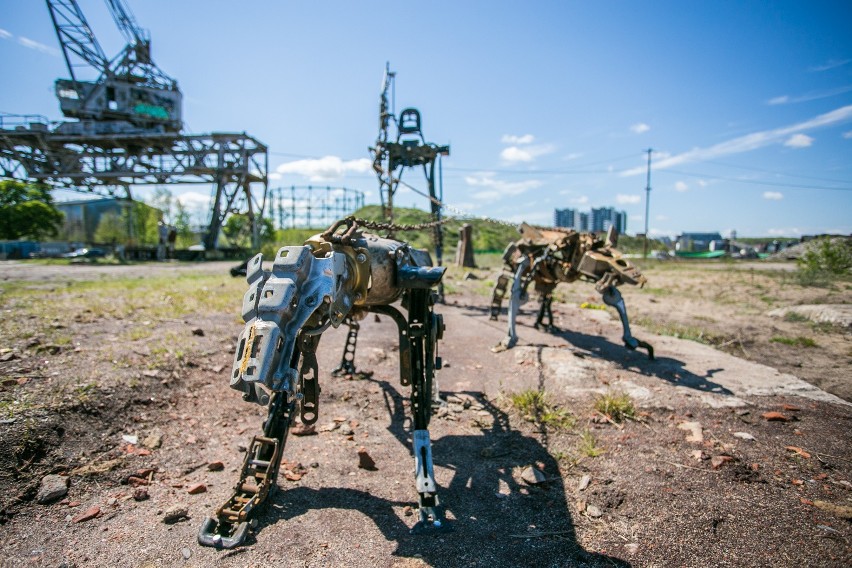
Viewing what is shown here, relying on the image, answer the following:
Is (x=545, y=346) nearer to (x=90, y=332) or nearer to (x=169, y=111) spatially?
(x=90, y=332)

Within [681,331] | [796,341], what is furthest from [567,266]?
[796,341]

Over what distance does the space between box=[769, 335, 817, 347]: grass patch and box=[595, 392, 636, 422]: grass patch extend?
5418 mm

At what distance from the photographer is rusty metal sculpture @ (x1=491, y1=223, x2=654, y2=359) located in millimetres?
7324

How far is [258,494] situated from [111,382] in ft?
9.87

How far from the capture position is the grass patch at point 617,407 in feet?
17.0

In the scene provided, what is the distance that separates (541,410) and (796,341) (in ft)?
21.4

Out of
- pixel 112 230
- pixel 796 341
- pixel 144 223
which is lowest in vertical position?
pixel 796 341

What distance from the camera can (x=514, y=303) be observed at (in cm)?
831

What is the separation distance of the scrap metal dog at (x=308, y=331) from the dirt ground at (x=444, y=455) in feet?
0.92

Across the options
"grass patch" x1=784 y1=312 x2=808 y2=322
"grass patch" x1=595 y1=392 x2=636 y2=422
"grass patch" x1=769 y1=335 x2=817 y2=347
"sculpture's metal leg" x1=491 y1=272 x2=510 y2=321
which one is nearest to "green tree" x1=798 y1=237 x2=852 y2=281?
"grass patch" x1=784 y1=312 x2=808 y2=322

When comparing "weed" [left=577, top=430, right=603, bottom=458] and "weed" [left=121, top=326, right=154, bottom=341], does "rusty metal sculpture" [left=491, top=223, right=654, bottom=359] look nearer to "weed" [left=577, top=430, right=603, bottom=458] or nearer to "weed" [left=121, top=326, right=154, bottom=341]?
"weed" [left=577, top=430, right=603, bottom=458]

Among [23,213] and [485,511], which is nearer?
[485,511]

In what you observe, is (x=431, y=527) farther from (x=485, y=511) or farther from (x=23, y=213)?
(x=23, y=213)

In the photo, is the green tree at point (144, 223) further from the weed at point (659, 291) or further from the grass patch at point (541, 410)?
the grass patch at point (541, 410)
